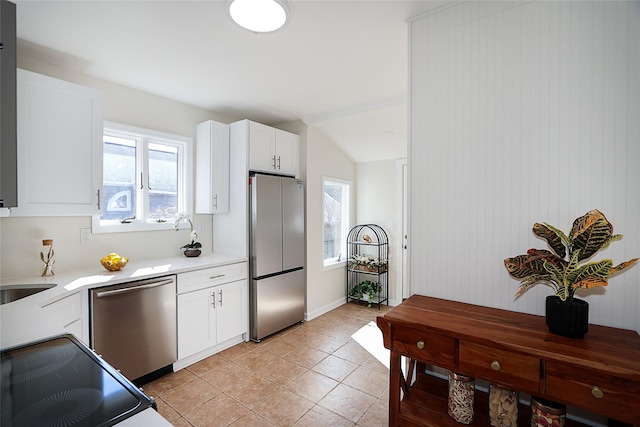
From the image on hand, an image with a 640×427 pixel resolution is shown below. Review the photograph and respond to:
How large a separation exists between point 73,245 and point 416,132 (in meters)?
2.78

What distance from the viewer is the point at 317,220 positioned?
12.9 feet

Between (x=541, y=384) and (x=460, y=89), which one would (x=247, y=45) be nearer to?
(x=460, y=89)

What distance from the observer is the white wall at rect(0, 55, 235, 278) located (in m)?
2.17

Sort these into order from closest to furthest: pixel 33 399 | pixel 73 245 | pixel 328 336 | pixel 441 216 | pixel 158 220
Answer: pixel 33 399
pixel 441 216
pixel 73 245
pixel 158 220
pixel 328 336

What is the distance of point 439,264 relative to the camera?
1.75 m

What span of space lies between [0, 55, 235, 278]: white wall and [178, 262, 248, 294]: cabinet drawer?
617 mm

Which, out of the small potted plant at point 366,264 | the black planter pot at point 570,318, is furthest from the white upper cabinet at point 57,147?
the small potted plant at point 366,264

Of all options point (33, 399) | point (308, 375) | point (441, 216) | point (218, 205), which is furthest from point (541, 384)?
point (218, 205)

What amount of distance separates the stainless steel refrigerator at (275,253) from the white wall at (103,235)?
740 millimetres

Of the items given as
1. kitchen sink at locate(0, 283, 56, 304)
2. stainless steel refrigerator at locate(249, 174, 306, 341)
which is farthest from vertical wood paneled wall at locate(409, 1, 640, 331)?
kitchen sink at locate(0, 283, 56, 304)

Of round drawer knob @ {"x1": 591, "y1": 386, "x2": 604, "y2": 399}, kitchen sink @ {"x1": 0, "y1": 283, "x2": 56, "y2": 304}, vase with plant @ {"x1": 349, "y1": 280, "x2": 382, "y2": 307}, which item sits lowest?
vase with plant @ {"x1": 349, "y1": 280, "x2": 382, "y2": 307}

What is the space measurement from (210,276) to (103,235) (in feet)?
3.20

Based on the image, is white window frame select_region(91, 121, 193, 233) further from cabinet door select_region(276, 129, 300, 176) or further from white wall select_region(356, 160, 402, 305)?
white wall select_region(356, 160, 402, 305)

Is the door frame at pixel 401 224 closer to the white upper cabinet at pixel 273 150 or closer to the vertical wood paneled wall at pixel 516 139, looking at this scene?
the white upper cabinet at pixel 273 150
